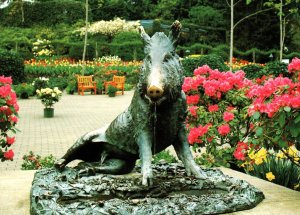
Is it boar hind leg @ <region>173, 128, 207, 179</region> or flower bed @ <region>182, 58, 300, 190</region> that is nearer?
boar hind leg @ <region>173, 128, 207, 179</region>

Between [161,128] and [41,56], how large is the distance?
33.3 m

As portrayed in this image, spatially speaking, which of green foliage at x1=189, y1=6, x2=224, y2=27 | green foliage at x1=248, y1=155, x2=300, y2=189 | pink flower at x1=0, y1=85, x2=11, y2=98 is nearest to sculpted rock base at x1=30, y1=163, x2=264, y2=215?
pink flower at x1=0, y1=85, x2=11, y2=98

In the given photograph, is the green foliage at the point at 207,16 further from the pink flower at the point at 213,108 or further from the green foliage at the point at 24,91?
the pink flower at the point at 213,108

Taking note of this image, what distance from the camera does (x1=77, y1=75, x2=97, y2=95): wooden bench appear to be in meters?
24.6

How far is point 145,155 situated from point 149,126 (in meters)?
0.22

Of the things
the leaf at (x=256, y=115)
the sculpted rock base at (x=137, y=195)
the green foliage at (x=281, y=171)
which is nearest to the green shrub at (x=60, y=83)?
the green foliage at (x=281, y=171)

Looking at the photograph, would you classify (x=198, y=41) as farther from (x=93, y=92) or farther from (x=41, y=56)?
(x=93, y=92)

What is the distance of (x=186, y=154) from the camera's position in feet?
13.5

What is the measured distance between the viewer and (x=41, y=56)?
36.0 metres

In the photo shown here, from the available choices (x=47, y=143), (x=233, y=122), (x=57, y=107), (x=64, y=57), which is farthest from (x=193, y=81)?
(x=64, y=57)

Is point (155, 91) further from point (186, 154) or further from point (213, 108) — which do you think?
point (213, 108)

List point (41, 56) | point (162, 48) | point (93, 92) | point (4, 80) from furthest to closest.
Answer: point (41, 56)
point (93, 92)
point (4, 80)
point (162, 48)

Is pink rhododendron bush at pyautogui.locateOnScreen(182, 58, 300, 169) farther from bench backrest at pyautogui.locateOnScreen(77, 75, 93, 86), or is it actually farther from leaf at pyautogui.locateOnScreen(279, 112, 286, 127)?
bench backrest at pyautogui.locateOnScreen(77, 75, 93, 86)

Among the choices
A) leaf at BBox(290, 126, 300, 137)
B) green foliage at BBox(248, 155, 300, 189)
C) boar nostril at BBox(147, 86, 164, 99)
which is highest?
boar nostril at BBox(147, 86, 164, 99)
